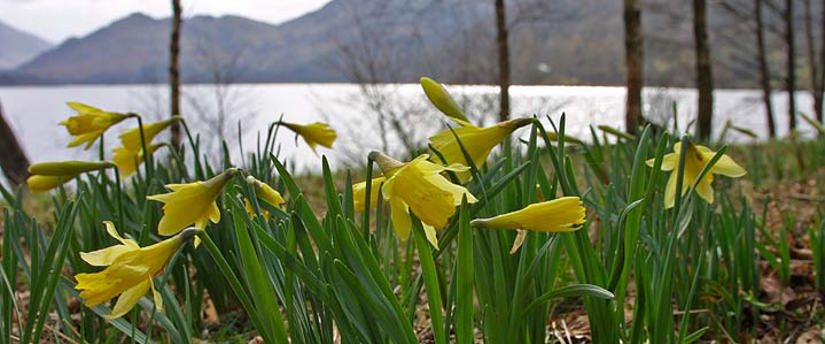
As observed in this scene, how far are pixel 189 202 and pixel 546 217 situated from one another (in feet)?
1.35

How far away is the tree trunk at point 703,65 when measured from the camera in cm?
668

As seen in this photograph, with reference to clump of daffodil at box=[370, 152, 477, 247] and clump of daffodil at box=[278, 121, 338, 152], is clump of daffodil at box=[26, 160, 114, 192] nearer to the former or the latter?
clump of daffodil at box=[278, 121, 338, 152]

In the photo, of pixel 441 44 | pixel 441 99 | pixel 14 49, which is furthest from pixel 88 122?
pixel 14 49

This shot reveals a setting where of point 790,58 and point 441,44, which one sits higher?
point 441,44

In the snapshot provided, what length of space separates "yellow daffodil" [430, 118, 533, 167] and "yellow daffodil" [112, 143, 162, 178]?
3.01ft

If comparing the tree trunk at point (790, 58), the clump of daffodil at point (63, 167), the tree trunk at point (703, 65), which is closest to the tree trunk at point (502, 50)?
the tree trunk at point (703, 65)

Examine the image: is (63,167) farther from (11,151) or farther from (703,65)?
(703,65)

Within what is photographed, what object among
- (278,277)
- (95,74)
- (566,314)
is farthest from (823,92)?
(95,74)

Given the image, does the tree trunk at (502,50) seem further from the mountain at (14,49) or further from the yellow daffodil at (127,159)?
the mountain at (14,49)

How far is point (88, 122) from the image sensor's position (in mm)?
1349

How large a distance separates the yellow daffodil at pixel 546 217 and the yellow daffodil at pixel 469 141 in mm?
191

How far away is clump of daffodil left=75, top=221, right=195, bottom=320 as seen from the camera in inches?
26.1

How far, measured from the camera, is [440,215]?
671 millimetres

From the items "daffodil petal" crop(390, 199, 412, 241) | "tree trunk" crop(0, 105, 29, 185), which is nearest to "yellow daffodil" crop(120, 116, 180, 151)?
"daffodil petal" crop(390, 199, 412, 241)
